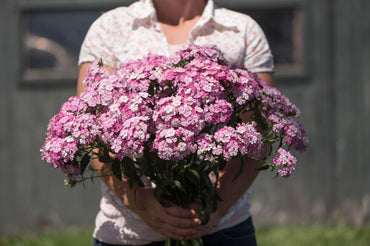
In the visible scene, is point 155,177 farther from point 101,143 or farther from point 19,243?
point 19,243

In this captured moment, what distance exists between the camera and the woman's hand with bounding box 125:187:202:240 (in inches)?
76.8

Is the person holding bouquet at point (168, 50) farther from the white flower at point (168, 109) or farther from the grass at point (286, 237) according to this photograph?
the grass at point (286, 237)

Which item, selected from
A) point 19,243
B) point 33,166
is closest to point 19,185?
point 33,166

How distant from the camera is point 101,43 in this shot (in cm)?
221

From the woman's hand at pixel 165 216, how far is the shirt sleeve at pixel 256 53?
647 millimetres

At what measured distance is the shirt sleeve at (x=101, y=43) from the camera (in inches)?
87.0

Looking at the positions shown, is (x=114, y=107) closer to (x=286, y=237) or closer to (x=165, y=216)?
(x=165, y=216)

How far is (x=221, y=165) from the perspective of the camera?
5.93 ft

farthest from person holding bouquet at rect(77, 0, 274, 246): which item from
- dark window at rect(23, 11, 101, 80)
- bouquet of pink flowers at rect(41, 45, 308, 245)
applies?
dark window at rect(23, 11, 101, 80)

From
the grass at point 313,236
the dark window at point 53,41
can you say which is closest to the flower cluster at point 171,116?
the grass at point 313,236

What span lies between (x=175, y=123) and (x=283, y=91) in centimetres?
402

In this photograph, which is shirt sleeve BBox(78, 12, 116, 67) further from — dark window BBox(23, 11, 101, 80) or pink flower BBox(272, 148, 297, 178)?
dark window BBox(23, 11, 101, 80)

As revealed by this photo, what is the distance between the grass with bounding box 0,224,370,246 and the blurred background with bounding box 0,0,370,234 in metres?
0.17

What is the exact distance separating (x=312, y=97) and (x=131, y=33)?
3.59 m
